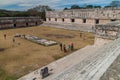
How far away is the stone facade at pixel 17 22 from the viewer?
32.0m

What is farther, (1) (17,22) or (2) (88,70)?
(1) (17,22)

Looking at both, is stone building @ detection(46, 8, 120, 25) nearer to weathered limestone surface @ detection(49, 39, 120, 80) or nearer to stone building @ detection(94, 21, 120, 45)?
stone building @ detection(94, 21, 120, 45)

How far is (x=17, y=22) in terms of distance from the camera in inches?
1366

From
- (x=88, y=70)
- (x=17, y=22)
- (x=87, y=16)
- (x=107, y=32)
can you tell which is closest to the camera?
(x=88, y=70)

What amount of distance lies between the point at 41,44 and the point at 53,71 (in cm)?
895

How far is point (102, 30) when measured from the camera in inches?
552

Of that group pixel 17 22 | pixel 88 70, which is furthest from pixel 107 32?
pixel 17 22

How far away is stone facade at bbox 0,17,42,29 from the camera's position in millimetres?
31953

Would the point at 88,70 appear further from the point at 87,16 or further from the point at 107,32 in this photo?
the point at 87,16

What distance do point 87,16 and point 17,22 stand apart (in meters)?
18.3

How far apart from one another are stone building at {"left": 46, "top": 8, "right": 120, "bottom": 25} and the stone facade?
5.56 meters

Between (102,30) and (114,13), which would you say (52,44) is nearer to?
(102,30)

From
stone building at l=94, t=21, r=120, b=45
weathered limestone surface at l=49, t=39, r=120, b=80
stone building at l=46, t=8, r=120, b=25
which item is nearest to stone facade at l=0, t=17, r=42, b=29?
stone building at l=46, t=8, r=120, b=25

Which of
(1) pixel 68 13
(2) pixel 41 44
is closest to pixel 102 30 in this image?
(2) pixel 41 44
